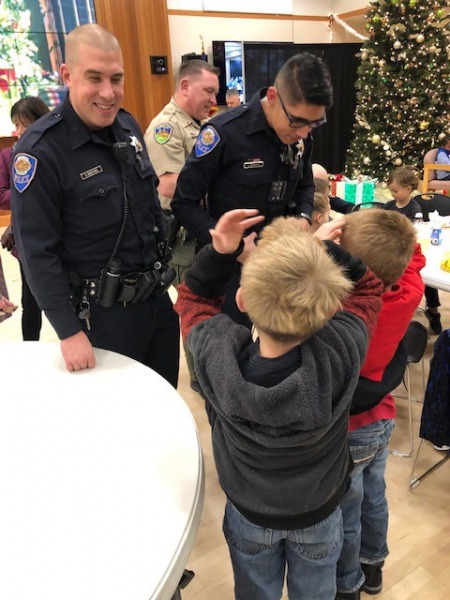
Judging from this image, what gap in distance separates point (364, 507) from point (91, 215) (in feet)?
4.05

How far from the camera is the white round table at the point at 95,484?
2.32 ft

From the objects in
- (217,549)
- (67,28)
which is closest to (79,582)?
(217,549)

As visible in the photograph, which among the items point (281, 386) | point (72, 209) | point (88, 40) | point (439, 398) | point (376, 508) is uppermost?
point (88, 40)

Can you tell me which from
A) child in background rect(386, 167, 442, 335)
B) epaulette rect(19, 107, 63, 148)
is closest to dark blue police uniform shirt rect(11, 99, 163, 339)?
epaulette rect(19, 107, 63, 148)

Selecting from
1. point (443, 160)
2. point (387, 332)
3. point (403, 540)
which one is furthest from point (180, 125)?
point (443, 160)

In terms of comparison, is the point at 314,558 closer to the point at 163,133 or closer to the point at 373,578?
the point at 373,578

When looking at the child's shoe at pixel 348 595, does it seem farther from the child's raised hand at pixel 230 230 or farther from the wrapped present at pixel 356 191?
the wrapped present at pixel 356 191

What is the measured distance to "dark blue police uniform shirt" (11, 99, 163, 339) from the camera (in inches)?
50.6

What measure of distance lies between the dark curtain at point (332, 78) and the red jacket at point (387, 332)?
271 inches

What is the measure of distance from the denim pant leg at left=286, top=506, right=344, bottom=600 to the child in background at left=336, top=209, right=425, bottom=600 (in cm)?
24

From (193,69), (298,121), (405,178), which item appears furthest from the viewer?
(405,178)

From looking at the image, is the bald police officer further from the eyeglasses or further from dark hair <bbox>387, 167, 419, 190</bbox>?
dark hair <bbox>387, 167, 419, 190</bbox>

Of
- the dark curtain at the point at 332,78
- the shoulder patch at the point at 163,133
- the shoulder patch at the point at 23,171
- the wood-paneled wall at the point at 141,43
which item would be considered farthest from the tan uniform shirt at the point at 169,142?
the dark curtain at the point at 332,78

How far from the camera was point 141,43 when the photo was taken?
245 inches
